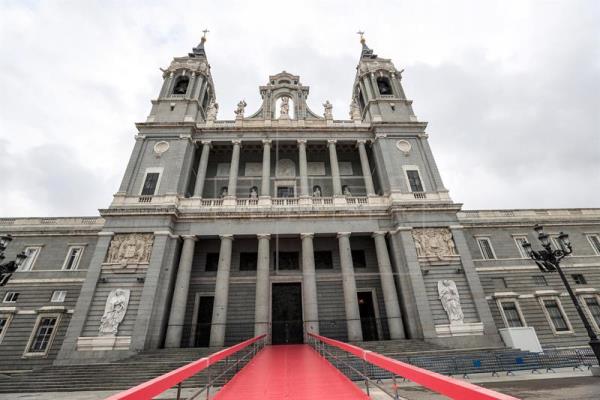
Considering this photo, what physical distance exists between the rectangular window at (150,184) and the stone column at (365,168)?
48.0 ft

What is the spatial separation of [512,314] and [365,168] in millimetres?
14054

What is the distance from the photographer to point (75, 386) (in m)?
10.3

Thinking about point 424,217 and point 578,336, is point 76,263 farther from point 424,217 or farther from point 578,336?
point 578,336

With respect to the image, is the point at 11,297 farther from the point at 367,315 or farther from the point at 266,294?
the point at 367,315

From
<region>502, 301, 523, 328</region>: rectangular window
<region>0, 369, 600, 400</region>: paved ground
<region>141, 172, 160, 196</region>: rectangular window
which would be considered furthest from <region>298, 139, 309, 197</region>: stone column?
<region>502, 301, 523, 328</region>: rectangular window

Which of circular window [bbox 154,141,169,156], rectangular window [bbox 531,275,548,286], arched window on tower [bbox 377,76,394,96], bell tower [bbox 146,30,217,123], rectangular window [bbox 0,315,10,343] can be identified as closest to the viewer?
rectangular window [bbox 0,315,10,343]

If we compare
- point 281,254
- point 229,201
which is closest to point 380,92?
point 229,201

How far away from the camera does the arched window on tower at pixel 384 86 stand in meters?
25.1

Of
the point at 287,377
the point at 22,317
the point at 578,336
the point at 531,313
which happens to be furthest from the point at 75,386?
the point at 578,336

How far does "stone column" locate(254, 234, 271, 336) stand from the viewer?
14.6 meters

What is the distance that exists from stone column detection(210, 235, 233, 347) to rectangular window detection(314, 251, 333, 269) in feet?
19.9

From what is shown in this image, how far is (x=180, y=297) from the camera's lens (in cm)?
1502

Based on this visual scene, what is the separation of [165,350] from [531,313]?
22835 mm

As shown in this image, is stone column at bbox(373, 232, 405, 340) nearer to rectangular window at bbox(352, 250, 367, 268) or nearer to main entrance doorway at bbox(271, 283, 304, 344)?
rectangular window at bbox(352, 250, 367, 268)
